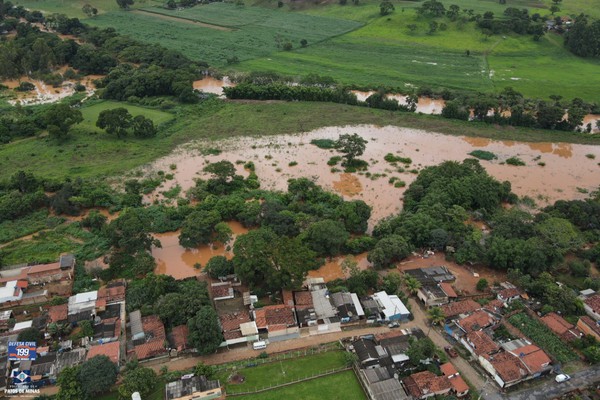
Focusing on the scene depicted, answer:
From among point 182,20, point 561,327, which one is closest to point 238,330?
A: point 561,327

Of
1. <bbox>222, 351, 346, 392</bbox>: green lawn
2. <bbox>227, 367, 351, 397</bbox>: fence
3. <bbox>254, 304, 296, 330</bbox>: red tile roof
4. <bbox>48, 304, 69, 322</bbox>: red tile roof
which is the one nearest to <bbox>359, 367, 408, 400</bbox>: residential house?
<bbox>227, 367, 351, 397</bbox>: fence

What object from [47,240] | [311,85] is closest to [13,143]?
[47,240]

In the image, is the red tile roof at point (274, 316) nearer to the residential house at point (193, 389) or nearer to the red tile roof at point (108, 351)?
the residential house at point (193, 389)

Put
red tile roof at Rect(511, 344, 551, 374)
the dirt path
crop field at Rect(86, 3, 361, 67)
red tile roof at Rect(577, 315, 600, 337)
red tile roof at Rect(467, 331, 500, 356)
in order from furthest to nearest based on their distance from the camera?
the dirt path → crop field at Rect(86, 3, 361, 67) → red tile roof at Rect(577, 315, 600, 337) → red tile roof at Rect(467, 331, 500, 356) → red tile roof at Rect(511, 344, 551, 374)

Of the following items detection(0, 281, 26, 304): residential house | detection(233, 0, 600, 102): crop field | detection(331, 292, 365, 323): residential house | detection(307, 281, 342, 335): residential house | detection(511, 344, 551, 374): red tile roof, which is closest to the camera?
detection(511, 344, 551, 374): red tile roof

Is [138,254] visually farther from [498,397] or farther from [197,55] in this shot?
[197,55]

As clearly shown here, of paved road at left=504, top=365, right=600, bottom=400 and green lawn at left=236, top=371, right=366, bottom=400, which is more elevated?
paved road at left=504, top=365, right=600, bottom=400

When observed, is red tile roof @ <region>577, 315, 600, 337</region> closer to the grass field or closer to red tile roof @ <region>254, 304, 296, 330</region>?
red tile roof @ <region>254, 304, 296, 330</region>
